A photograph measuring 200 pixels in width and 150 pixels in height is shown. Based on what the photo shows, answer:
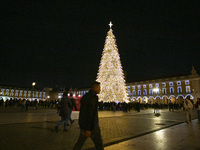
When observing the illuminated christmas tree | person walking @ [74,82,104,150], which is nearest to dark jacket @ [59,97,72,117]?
person walking @ [74,82,104,150]

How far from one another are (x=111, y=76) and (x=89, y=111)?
773 inches

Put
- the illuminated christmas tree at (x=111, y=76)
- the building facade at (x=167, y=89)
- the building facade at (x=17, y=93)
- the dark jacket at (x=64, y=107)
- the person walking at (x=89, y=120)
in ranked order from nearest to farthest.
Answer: the person walking at (x=89, y=120) → the dark jacket at (x=64, y=107) → the illuminated christmas tree at (x=111, y=76) → the building facade at (x=167, y=89) → the building facade at (x=17, y=93)

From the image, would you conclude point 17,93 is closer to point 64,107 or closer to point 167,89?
point 167,89

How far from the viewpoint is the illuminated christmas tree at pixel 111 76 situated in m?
22.4

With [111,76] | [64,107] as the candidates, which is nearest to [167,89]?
[111,76]

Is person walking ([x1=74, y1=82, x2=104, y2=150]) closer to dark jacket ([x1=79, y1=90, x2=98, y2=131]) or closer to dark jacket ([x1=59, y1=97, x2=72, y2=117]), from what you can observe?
dark jacket ([x1=79, y1=90, x2=98, y2=131])

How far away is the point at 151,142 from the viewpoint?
481 cm

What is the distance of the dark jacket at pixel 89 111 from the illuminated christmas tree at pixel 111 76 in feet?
63.5

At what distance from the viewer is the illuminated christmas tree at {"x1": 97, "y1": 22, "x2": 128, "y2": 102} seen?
22359 millimetres

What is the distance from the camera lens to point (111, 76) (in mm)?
22297

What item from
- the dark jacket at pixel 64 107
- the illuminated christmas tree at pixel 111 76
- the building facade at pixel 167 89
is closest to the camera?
the dark jacket at pixel 64 107

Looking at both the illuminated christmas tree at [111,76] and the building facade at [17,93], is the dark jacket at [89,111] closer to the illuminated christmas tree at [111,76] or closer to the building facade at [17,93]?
the illuminated christmas tree at [111,76]

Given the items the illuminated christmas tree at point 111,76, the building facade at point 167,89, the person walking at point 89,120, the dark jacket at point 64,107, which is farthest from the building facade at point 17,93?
the person walking at point 89,120

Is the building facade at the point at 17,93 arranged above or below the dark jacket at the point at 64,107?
above
